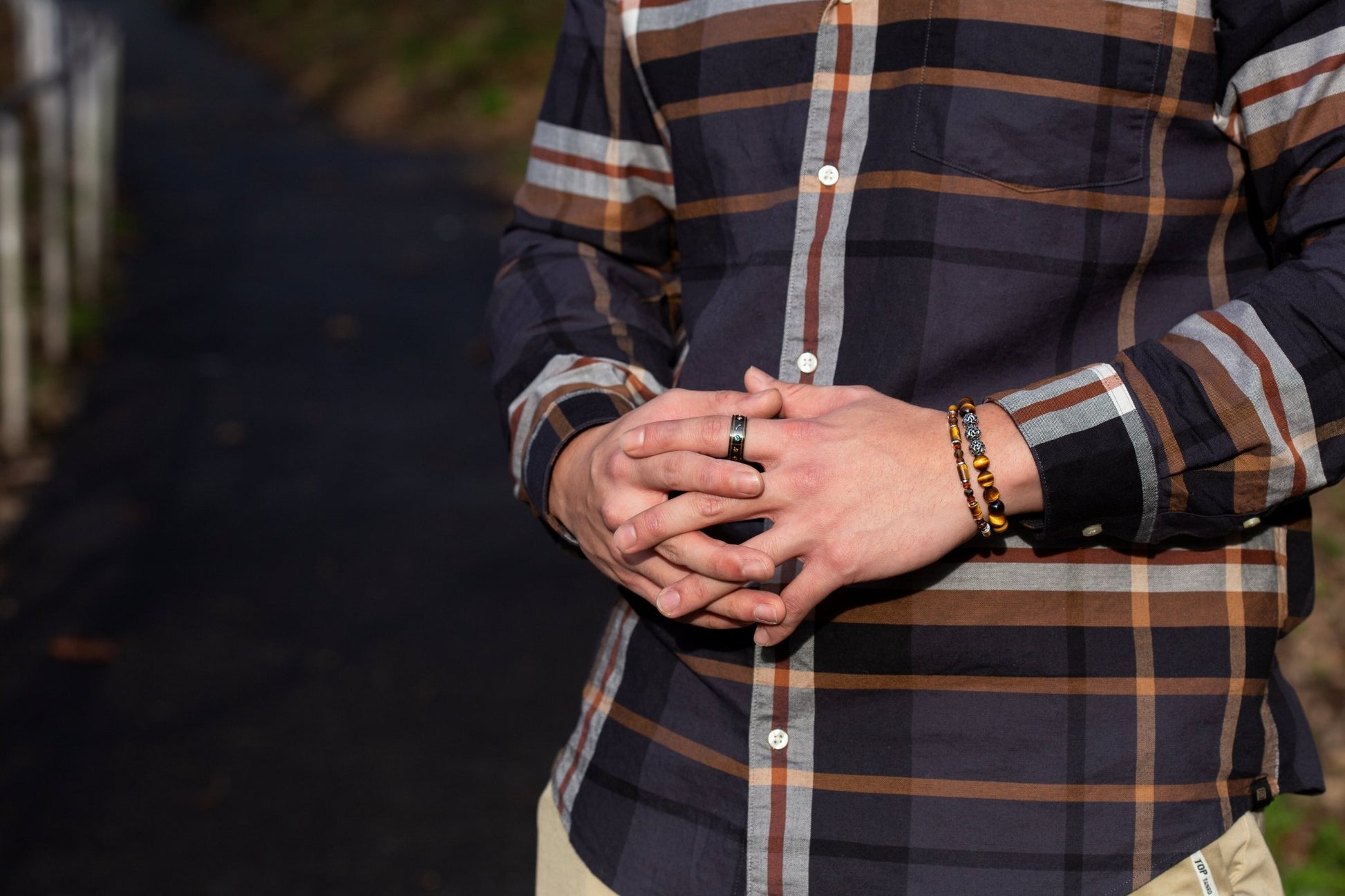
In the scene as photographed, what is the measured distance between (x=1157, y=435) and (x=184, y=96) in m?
18.1

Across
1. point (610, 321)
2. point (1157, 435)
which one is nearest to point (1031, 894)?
point (1157, 435)

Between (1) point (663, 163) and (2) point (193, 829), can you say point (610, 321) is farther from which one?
(2) point (193, 829)

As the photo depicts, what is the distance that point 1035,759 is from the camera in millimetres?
1409

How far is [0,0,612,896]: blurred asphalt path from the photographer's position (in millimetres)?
3846

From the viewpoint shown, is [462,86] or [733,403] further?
[462,86]

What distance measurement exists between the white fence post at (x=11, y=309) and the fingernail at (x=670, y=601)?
5.63 m

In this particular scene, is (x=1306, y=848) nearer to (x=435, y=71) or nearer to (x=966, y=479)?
(x=966, y=479)

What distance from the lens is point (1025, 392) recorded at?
1.32 m

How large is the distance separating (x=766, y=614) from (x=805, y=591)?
5 cm

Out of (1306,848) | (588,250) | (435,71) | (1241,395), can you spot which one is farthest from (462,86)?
(1241,395)

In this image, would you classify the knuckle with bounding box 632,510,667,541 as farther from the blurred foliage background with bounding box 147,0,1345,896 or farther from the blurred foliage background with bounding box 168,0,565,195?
the blurred foliage background with bounding box 168,0,565,195

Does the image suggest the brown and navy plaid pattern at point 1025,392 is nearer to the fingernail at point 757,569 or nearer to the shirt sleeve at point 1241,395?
the shirt sleeve at point 1241,395

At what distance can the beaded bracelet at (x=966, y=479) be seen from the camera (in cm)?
128

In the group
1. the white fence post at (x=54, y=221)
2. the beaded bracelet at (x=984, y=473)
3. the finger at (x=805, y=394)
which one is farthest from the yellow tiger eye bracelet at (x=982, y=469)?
→ the white fence post at (x=54, y=221)
